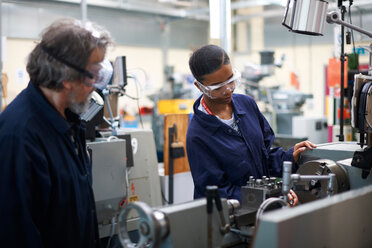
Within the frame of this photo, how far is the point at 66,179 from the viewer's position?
1207mm

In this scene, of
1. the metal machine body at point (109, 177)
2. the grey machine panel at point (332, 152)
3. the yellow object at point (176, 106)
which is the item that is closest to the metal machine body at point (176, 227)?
the grey machine panel at point (332, 152)

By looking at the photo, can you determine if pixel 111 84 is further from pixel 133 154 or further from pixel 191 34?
pixel 191 34

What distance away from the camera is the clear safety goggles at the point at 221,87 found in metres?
1.58

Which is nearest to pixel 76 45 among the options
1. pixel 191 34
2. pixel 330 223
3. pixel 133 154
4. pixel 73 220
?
pixel 73 220

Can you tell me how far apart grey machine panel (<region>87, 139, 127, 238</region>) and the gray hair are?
0.87 m

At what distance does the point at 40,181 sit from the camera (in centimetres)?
115

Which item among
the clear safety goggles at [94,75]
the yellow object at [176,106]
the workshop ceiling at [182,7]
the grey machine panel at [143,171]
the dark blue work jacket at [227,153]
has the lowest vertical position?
the grey machine panel at [143,171]

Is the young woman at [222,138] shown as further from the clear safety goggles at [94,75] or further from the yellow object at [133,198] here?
the yellow object at [133,198]

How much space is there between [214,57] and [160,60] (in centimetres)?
677

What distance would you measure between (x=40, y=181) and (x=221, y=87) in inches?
29.6

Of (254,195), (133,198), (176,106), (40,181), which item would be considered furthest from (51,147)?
(176,106)

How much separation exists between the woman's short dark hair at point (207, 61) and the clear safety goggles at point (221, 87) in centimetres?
4

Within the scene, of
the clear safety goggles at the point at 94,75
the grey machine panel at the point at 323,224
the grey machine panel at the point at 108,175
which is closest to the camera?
the grey machine panel at the point at 323,224

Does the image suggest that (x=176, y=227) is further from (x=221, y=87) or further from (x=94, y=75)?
(x=221, y=87)
